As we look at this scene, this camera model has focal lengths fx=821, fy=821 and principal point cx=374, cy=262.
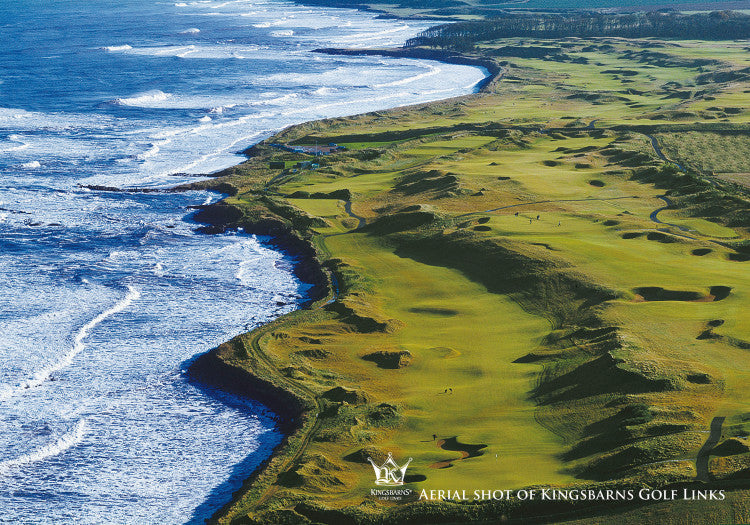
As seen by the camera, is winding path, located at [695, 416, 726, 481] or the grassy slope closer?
winding path, located at [695, 416, 726, 481]

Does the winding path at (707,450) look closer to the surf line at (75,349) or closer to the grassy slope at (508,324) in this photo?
the grassy slope at (508,324)

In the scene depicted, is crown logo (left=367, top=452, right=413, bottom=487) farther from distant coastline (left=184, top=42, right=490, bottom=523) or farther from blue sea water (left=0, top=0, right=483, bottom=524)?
blue sea water (left=0, top=0, right=483, bottom=524)

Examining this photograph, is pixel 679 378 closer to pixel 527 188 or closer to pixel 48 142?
pixel 527 188

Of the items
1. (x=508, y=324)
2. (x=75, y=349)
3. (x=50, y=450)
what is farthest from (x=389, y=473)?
(x=75, y=349)

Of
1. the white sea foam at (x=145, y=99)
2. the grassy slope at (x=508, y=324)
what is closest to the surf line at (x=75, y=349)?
the grassy slope at (x=508, y=324)

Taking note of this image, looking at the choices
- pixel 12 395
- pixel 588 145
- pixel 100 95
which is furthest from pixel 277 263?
pixel 100 95

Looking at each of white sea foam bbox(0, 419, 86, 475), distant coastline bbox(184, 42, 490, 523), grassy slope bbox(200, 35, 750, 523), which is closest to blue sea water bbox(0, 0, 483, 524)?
white sea foam bbox(0, 419, 86, 475)
